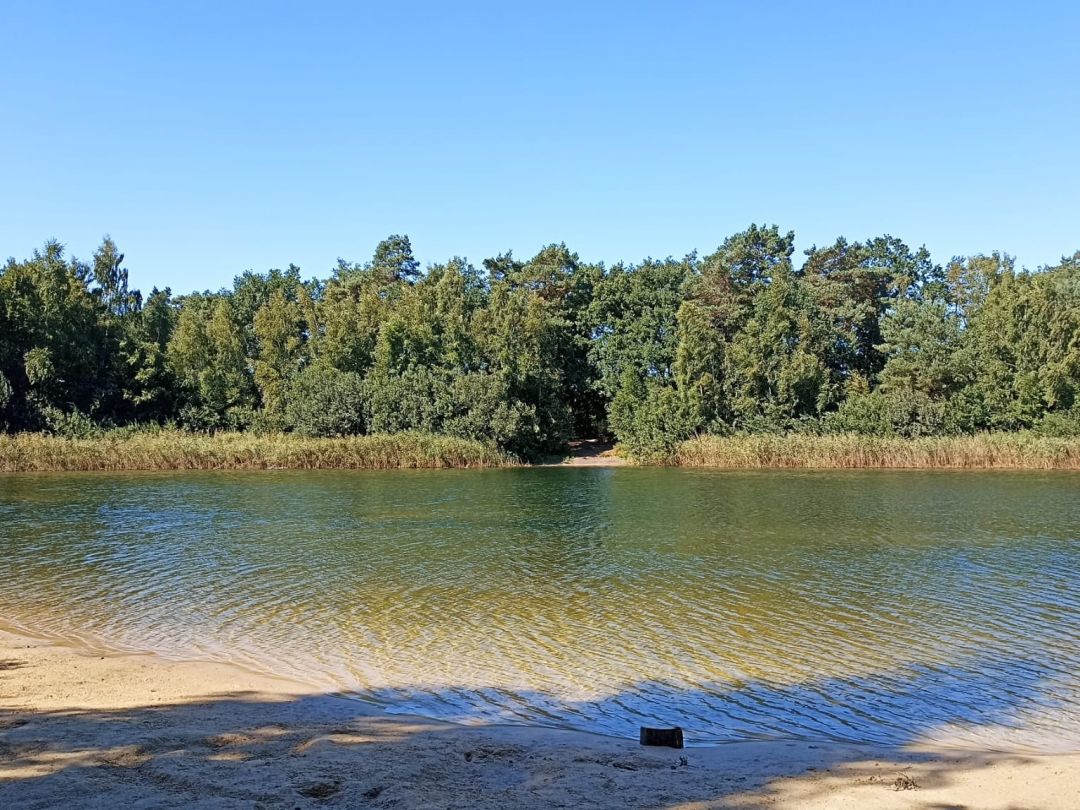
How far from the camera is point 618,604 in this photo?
1303 centimetres

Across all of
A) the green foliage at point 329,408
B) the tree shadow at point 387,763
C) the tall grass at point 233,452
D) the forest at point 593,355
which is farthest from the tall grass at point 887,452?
the tree shadow at point 387,763

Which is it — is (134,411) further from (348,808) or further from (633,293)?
(348,808)

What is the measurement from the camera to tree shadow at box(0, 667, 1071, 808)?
5.41 m

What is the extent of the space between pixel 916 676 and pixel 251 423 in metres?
48.5

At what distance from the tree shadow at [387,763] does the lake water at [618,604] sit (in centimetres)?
56

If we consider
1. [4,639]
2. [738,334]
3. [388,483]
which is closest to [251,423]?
[388,483]

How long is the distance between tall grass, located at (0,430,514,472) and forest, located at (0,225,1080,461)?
3.65 metres

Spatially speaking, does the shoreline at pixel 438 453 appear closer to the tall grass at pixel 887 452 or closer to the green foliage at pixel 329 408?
the tall grass at pixel 887 452

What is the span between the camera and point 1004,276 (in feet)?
156

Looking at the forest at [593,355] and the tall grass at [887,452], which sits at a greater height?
the forest at [593,355]

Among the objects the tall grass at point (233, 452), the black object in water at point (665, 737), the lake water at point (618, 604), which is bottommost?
the lake water at point (618, 604)

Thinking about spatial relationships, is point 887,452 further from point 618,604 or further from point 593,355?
point 618,604

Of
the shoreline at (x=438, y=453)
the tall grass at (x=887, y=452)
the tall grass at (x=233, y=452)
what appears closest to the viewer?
the tall grass at (x=887, y=452)

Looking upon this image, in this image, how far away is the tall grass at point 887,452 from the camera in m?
38.2
